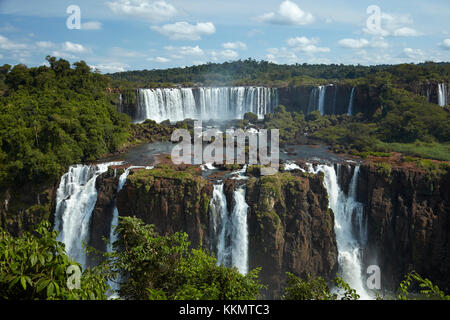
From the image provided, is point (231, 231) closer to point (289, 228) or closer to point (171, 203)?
point (289, 228)

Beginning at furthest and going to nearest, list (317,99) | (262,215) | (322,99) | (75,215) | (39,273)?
(317,99), (322,99), (75,215), (262,215), (39,273)

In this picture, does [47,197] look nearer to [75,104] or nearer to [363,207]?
[75,104]

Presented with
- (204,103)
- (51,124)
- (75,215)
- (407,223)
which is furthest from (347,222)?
(204,103)

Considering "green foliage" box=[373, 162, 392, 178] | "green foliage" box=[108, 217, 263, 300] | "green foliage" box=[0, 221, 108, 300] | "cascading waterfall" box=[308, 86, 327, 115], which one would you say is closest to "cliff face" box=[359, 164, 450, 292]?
"green foliage" box=[373, 162, 392, 178]

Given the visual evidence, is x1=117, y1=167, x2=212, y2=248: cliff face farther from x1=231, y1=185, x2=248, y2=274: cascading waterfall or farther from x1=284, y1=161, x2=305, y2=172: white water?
x1=284, y1=161, x2=305, y2=172: white water

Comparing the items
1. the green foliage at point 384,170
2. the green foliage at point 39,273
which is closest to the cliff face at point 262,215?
the green foliage at point 384,170

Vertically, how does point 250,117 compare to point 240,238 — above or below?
above
